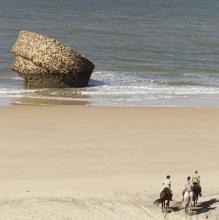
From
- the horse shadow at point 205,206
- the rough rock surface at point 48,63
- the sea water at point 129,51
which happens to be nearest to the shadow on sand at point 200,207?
the horse shadow at point 205,206

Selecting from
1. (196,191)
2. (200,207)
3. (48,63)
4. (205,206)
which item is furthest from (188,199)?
(48,63)

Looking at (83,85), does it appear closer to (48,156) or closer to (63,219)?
(48,156)

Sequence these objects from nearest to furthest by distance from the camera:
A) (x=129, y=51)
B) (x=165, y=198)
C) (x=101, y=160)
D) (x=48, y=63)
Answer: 1. (x=165, y=198)
2. (x=101, y=160)
3. (x=48, y=63)
4. (x=129, y=51)

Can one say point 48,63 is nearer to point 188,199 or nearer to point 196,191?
point 196,191

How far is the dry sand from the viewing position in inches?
671

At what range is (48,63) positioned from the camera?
101 feet

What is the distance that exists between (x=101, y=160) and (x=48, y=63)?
36.6ft

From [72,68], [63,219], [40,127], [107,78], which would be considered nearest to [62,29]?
[107,78]

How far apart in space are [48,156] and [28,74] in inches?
443

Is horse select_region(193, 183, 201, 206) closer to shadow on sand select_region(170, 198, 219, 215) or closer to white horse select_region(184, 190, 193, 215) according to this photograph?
shadow on sand select_region(170, 198, 219, 215)

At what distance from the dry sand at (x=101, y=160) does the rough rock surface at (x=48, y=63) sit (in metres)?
3.64

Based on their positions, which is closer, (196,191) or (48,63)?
(196,191)

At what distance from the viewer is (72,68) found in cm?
3103

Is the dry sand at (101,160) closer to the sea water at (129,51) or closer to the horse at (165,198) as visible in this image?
the horse at (165,198)
